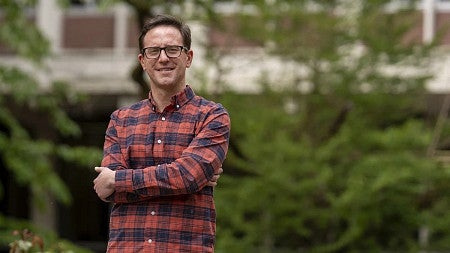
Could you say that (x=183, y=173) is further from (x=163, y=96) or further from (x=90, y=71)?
(x=90, y=71)

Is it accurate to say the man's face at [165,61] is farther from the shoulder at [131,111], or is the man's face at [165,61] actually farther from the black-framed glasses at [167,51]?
the shoulder at [131,111]

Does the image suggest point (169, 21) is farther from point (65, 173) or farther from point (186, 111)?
point (65, 173)

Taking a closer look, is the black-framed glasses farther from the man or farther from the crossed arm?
the crossed arm

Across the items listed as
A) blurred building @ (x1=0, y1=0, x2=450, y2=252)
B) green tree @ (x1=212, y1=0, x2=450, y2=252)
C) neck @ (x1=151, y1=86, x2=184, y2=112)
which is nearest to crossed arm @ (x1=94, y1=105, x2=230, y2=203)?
neck @ (x1=151, y1=86, x2=184, y2=112)

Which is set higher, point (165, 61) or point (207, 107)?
point (165, 61)

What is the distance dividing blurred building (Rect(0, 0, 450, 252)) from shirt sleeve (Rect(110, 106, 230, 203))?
12.9 metres

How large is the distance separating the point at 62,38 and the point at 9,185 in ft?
12.2

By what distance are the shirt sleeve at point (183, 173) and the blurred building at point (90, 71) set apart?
12870 mm

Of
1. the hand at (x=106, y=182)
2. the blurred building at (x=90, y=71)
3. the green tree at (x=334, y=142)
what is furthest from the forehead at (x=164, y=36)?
the blurred building at (x=90, y=71)

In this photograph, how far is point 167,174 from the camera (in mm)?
4410

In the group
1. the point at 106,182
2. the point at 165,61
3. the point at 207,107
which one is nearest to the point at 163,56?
the point at 165,61

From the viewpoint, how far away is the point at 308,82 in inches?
564

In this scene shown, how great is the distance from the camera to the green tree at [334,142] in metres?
12.9

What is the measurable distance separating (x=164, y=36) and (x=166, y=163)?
1.56 ft
